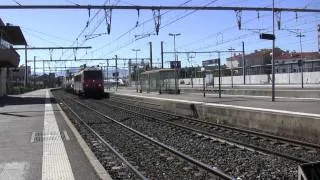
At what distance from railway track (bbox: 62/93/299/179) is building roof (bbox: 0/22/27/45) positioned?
4950 centimetres

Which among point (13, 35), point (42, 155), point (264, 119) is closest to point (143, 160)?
point (42, 155)

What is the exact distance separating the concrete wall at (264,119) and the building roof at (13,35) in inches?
1711

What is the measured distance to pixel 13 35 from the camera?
241 ft

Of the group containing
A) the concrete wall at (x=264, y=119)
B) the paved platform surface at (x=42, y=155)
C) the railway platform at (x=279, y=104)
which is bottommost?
the paved platform surface at (x=42, y=155)

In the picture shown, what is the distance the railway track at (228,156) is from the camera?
10984 mm

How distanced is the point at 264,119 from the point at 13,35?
2321 inches

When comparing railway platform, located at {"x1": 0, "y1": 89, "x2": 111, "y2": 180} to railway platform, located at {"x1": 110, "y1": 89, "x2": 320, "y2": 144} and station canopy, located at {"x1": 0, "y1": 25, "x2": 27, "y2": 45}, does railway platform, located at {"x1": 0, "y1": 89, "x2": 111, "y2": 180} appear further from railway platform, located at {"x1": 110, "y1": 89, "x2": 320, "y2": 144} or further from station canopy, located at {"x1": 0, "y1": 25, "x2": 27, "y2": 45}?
station canopy, located at {"x1": 0, "y1": 25, "x2": 27, "y2": 45}

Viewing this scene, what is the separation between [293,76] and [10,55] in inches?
1264

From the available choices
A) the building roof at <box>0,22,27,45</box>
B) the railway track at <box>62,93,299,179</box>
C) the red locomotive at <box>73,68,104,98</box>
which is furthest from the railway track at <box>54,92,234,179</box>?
the building roof at <box>0,22,27,45</box>

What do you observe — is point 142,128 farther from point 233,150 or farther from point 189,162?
point 189,162

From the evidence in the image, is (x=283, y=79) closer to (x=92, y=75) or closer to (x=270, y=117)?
(x=92, y=75)

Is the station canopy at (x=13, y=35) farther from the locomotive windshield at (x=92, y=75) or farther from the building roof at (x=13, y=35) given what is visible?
the locomotive windshield at (x=92, y=75)

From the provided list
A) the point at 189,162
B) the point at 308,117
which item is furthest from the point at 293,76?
the point at 189,162

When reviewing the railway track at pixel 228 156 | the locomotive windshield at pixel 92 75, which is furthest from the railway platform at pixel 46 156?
the locomotive windshield at pixel 92 75
